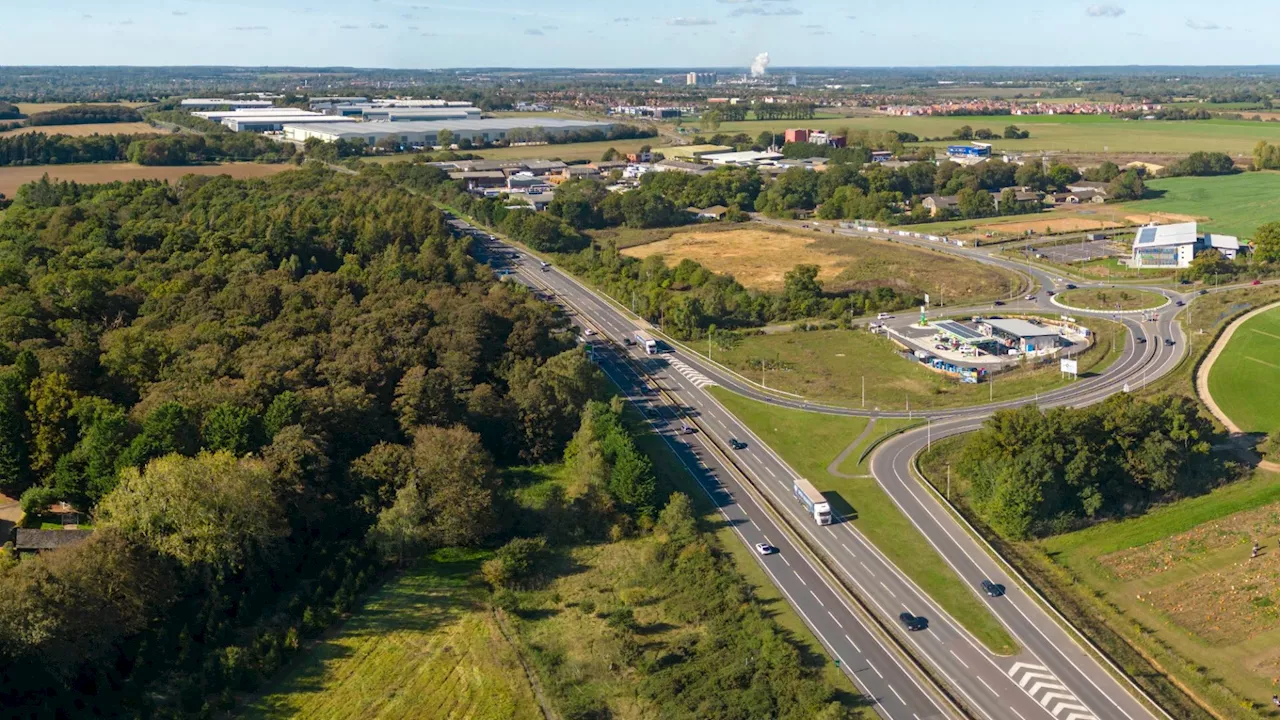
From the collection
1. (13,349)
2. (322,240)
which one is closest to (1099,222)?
(322,240)

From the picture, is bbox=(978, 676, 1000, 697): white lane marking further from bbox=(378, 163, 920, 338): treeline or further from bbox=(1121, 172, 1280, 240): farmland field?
bbox=(1121, 172, 1280, 240): farmland field

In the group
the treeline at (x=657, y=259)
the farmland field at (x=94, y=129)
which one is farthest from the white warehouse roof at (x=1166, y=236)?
the farmland field at (x=94, y=129)

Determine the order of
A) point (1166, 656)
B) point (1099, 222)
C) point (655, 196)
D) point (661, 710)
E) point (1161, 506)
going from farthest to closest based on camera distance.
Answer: point (655, 196) < point (1099, 222) < point (1161, 506) < point (1166, 656) < point (661, 710)

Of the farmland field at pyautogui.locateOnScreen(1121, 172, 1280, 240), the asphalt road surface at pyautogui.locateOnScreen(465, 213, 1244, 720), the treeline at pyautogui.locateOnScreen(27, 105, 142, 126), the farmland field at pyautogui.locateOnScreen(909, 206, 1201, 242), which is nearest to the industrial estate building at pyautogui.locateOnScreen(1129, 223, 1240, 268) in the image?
the farmland field at pyautogui.locateOnScreen(1121, 172, 1280, 240)

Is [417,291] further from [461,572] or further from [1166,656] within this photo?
[1166,656]

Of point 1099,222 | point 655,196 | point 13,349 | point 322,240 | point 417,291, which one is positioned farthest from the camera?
point 655,196

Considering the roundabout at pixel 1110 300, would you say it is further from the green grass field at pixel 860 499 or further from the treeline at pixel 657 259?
the green grass field at pixel 860 499

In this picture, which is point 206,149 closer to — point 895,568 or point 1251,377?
point 895,568

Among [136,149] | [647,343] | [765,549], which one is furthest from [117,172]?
[765,549]
